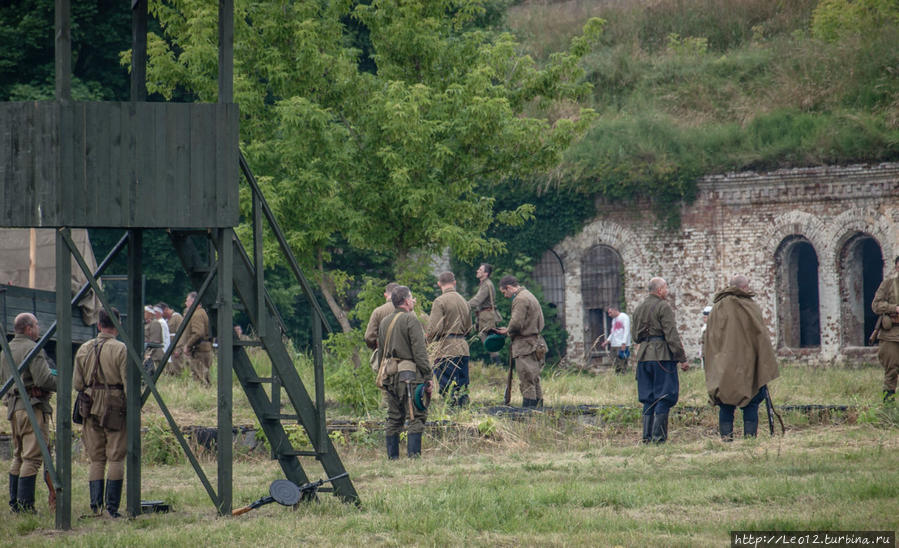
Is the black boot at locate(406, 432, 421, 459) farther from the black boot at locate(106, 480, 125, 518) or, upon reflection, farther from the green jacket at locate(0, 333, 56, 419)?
the green jacket at locate(0, 333, 56, 419)

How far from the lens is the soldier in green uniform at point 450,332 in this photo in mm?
14906

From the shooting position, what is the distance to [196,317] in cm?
1964

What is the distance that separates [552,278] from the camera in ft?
84.9

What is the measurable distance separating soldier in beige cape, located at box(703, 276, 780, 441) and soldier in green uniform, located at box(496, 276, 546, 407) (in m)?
3.09

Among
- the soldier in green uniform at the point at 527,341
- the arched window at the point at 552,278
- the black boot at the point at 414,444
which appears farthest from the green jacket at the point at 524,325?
the arched window at the point at 552,278

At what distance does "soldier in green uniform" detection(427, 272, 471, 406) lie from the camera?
48.9 feet

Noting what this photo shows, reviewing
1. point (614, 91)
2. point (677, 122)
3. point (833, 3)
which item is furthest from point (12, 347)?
point (833, 3)

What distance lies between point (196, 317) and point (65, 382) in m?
11.1

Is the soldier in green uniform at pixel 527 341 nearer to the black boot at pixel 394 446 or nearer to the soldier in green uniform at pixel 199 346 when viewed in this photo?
the black boot at pixel 394 446

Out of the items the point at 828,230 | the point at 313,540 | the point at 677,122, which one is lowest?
the point at 313,540

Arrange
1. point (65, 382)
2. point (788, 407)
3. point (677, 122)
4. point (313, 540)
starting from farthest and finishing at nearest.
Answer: point (677, 122) < point (788, 407) < point (65, 382) < point (313, 540)

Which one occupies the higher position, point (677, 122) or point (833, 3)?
point (833, 3)

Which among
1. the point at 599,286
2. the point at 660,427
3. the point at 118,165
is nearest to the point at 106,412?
the point at 118,165

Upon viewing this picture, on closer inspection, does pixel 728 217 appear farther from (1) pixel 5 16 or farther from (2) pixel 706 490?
(1) pixel 5 16
